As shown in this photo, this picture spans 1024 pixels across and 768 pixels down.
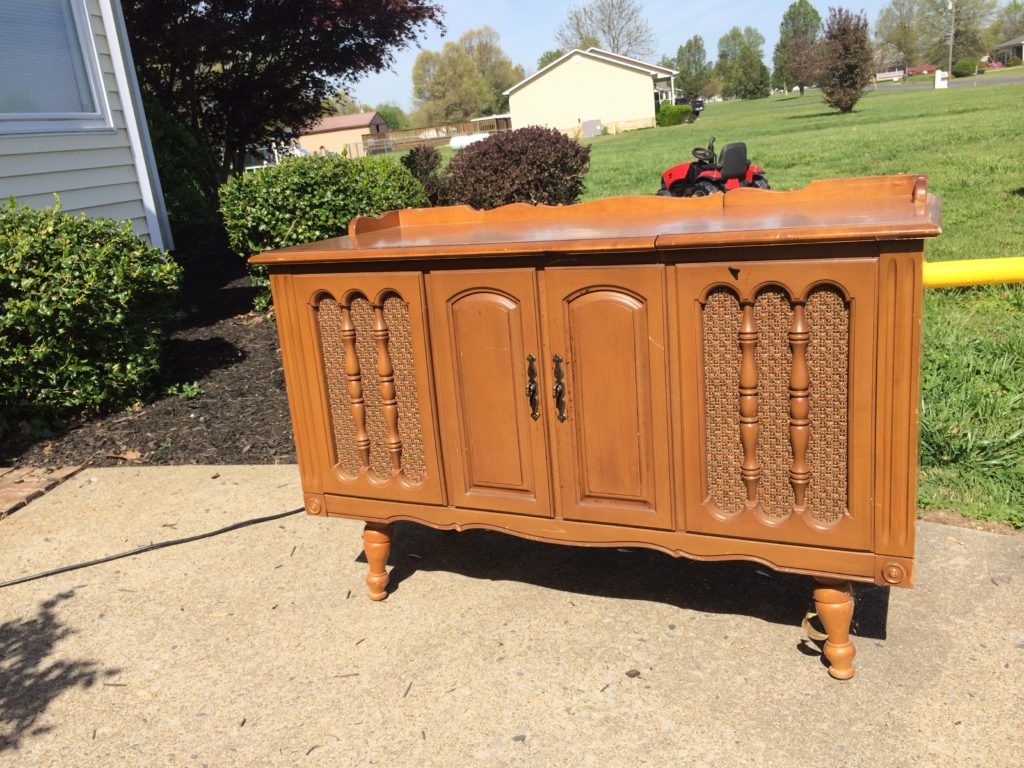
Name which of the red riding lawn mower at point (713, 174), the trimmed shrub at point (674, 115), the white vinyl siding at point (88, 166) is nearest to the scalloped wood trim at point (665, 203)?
the red riding lawn mower at point (713, 174)

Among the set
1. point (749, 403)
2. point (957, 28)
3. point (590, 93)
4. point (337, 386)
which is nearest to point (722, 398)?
point (749, 403)

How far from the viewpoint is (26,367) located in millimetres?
5195

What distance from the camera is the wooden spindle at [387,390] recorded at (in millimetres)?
2984

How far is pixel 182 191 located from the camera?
10984mm

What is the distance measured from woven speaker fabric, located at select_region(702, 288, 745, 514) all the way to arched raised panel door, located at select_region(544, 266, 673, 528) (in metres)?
0.12

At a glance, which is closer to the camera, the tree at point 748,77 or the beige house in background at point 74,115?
the beige house in background at point 74,115

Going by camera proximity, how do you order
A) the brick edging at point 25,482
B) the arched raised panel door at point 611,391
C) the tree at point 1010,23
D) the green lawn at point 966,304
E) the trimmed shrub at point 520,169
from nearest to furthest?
the arched raised panel door at point 611,391, the green lawn at point 966,304, the brick edging at point 25,482, the trimmed shrub at point 520,169, the tree at point 1010,23

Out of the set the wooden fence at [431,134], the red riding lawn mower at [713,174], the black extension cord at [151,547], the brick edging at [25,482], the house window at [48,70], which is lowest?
the black extension cord at [151,547]

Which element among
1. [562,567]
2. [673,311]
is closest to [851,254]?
[673,311]

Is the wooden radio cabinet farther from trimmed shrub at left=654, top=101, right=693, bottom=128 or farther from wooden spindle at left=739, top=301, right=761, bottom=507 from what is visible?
trimmed shrub at left=654, top=101, right=693, bottom=128

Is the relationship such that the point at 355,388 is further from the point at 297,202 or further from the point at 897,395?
the point at 297,202

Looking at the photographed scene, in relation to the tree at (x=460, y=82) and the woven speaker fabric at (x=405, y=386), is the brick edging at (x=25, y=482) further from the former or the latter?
the tree at (x=460, y=82)

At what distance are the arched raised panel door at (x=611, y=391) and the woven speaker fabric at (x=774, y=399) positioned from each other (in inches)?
10.7

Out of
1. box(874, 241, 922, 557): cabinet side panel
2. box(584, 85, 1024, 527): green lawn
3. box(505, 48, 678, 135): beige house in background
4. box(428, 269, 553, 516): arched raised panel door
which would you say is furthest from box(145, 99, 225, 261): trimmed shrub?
box(505, 48, 678, 135): beige house in background
